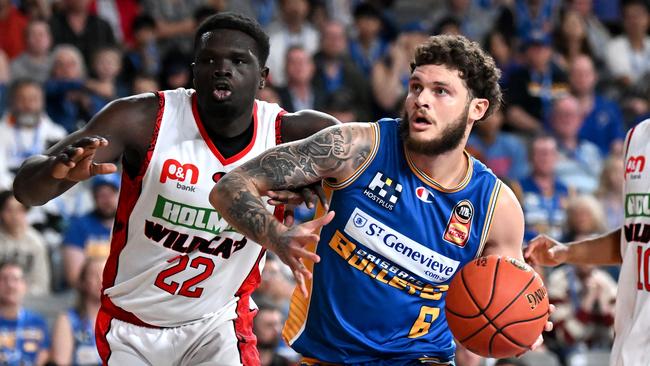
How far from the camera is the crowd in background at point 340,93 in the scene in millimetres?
9391

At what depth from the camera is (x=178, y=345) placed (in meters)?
5.49

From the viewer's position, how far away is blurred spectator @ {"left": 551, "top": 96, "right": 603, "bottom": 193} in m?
11.9

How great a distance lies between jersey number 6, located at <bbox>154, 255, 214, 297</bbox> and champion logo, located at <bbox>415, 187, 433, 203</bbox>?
3.65ft

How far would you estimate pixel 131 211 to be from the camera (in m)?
5.45

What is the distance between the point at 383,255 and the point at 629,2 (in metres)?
9.79

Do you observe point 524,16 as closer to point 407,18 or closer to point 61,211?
point 407,18

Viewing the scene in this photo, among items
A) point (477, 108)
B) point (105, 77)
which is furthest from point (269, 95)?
point (477, 108)

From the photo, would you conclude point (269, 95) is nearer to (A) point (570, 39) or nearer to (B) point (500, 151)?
(B) point (500, 151)

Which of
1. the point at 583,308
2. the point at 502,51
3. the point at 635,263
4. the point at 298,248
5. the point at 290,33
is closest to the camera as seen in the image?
the point at 298,248

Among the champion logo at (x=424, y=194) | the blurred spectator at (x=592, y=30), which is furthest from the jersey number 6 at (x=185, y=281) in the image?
the blurred spectator at (x=592, y=30)

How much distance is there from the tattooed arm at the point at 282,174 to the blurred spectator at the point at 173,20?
766 centimetres

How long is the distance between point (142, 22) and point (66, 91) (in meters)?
1.60

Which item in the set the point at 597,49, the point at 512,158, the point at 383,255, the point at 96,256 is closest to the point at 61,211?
the point at 96,256

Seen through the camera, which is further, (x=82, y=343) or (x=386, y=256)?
(x=82, y=343)
